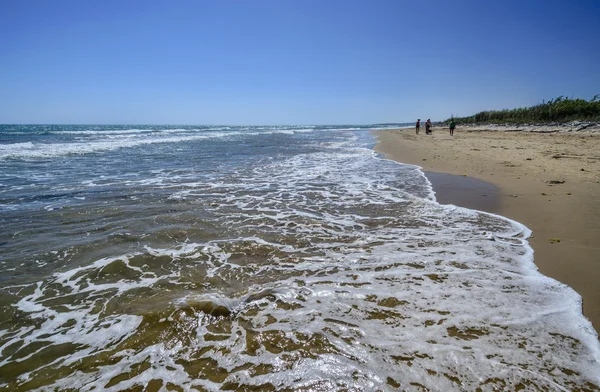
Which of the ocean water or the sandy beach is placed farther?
the sandy beach

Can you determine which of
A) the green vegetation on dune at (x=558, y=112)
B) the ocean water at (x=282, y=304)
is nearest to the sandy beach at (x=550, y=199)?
the ocean water at (x=282, y=304)

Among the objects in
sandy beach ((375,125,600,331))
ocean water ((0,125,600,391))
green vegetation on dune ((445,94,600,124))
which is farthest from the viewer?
green vegetation on dune ((445,94,600,124))

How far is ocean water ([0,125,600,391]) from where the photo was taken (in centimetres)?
238

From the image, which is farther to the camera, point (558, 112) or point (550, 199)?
point (558, 112)

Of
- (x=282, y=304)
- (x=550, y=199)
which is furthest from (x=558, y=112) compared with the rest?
(x=282, y=304)

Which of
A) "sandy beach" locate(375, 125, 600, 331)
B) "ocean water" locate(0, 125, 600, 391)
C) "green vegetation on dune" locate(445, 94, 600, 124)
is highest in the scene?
"green vegetation on dune" locate(445, 94, 600, 124)

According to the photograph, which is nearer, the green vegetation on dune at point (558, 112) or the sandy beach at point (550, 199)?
the sandy beach at point (550, 199)

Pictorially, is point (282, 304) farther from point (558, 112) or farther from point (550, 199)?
point (558, 112)

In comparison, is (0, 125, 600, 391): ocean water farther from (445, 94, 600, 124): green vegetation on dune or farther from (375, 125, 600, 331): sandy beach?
(445, 94, 600, 124): green vegetation on dune

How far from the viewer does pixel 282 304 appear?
330 centimetres

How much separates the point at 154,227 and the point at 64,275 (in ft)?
5.85

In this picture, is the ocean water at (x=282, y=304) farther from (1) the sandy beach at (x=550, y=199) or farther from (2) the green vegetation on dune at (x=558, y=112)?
(2) the green vegetation on dune at (x=558, y=112)

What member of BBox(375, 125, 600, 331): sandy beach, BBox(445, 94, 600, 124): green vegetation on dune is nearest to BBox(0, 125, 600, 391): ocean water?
BBox(375, 125, 600, 331): sandy beach

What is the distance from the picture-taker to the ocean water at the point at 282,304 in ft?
7.82
